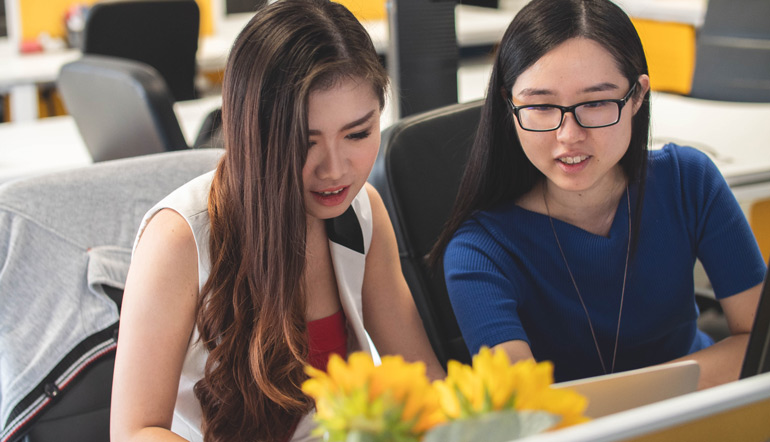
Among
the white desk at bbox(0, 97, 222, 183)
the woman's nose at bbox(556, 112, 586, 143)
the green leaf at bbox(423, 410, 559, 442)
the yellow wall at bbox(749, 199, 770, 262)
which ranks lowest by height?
the yellow wall at bbox(749, 199, 770, 262)

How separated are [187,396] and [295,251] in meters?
0.24

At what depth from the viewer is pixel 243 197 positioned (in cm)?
96

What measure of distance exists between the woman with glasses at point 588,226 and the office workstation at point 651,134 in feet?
0.59

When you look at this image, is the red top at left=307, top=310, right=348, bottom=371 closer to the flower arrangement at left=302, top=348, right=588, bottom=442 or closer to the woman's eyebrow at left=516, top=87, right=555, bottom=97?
the woman's eyebrow at left=516, top=87, right=555, bottom=97

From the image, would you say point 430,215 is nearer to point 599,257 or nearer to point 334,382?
point 599,257

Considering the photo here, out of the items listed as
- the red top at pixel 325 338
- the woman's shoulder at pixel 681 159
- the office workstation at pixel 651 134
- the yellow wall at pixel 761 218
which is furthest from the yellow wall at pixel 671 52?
the red top at pixel 325 338

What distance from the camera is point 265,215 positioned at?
3.13 ft

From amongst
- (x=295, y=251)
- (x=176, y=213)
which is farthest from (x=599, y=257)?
(x=176, y=213)

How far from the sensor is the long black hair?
3.53 feet

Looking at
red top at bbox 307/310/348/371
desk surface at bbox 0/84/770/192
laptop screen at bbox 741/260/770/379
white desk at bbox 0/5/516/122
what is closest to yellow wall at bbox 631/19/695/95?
desk surface at bbox 0/84/770/192

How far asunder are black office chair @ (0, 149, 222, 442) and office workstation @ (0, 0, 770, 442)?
17mm

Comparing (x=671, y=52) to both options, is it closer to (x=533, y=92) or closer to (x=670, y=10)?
(x=670, y=10)

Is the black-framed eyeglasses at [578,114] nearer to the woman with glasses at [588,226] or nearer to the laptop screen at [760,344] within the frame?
the woman with glasses at [588,226]

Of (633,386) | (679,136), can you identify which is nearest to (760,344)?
(633,386)
